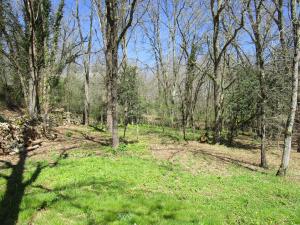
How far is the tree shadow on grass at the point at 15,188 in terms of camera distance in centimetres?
674

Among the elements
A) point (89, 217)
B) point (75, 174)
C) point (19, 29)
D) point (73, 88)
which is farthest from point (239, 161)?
point (73, 88)

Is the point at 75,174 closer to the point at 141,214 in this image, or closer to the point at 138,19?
the point at 141,214

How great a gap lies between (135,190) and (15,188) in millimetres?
3231

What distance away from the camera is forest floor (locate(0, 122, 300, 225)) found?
6797mm

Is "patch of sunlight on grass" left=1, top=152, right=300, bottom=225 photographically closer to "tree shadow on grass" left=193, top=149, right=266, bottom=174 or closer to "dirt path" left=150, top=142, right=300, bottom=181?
"dirt path" left=150, top=142, right=300, bottom=181

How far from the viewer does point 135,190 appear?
8344 mm

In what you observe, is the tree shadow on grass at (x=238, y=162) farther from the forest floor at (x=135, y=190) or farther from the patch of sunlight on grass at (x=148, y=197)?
the patch of sunlight on grass at (x=148, y=197)

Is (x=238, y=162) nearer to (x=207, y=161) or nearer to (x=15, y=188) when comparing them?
(x=207, y=161)

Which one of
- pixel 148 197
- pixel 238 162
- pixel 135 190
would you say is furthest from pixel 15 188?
pixel 238 162

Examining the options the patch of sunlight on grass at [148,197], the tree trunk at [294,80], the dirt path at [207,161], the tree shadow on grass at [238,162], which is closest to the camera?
the patch of sunlight on grass at [148,197]

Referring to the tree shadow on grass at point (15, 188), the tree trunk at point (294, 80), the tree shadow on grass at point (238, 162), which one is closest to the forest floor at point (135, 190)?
the tree shadow on grass at point (15, 188)

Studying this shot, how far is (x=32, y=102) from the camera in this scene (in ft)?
64.5

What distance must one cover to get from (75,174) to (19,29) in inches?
685

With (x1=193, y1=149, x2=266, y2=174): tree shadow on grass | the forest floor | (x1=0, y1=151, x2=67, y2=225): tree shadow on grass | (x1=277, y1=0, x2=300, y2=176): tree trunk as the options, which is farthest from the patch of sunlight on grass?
(x1=193, y1=149, x2=266, y2=174): tree shadow on grass
